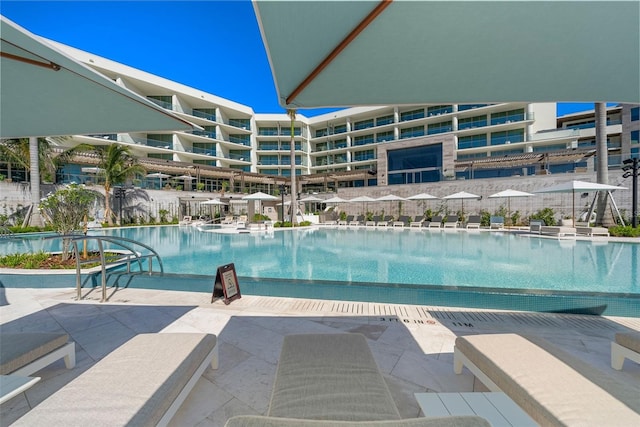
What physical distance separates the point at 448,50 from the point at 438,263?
6623mm

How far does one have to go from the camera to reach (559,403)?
4.73 ft

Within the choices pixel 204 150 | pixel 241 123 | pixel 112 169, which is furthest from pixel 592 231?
pixel 241 123

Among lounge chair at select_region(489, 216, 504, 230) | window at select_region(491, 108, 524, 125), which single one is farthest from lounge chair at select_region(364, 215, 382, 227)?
window at select_region(491, 108, 524, 125)

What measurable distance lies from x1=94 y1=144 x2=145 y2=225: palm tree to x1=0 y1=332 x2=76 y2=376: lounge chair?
70.8 ft

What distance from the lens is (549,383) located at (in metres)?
1.60

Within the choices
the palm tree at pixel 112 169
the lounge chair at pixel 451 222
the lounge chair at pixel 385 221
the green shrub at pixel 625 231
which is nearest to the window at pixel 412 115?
the lounge chair at pixel 385 221

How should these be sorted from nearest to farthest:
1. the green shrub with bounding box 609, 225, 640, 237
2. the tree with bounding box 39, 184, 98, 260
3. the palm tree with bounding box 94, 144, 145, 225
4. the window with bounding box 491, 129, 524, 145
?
the tree with bounding box 39, 184, 98, 260 < the green shrub with bounding box 609, 225, 640, 237 < the palm tree with bounding box 94, 144, 145, 225 < the window with bounding box 491, 129, 524, 145

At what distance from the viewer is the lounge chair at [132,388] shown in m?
1.32

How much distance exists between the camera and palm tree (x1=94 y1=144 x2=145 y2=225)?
20.0 m

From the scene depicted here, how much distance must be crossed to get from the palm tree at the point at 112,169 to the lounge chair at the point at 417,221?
20443mm

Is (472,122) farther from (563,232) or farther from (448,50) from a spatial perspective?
(448,50)

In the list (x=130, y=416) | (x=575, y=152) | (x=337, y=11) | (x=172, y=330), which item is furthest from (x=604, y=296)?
(x=575, y=152)

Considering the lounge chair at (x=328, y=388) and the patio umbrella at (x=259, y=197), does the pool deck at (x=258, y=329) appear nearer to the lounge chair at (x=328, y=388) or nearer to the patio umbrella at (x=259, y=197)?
the lounge chair at (x=328, y=388)

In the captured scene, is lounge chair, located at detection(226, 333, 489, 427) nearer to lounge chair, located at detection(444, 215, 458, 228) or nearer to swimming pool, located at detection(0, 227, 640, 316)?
swimming pool, located at detection(0, 227, 640, 316)
